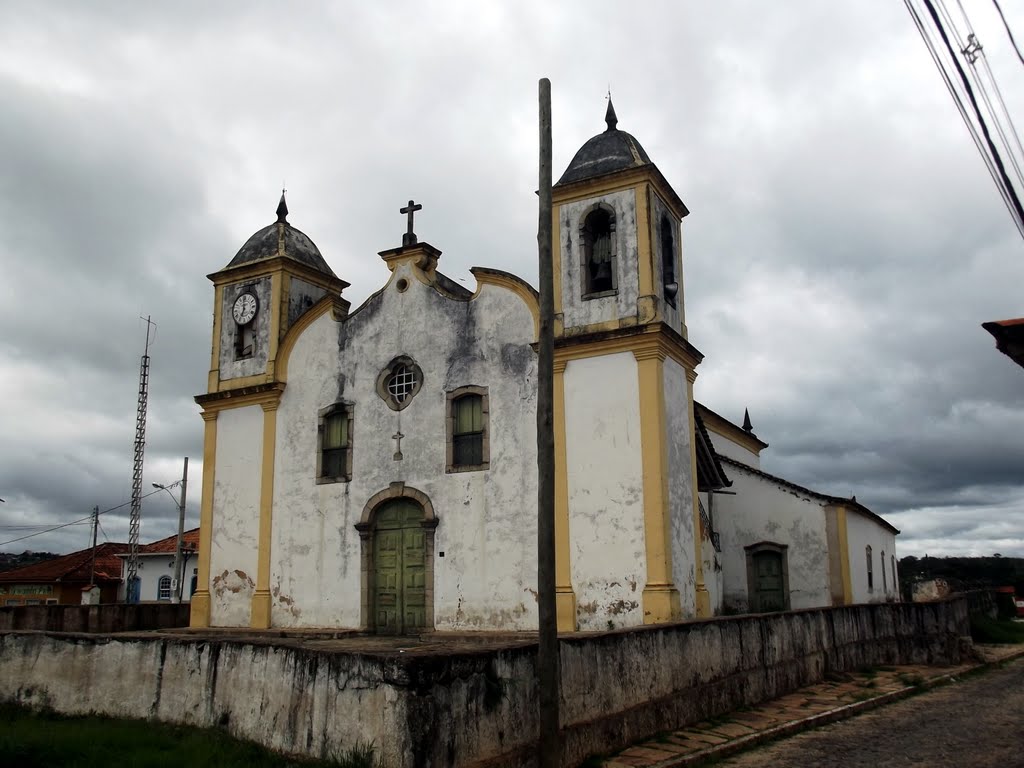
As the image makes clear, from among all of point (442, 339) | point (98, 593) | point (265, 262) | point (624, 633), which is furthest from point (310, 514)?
point (98, 593)

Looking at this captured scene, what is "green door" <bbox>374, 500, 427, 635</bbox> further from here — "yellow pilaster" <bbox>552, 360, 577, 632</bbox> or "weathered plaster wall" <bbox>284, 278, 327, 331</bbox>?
"weathered plaster wall" <bbox>284, 278, 327, 331</bbox>

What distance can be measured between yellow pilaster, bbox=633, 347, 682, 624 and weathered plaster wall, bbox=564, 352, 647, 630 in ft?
0.35

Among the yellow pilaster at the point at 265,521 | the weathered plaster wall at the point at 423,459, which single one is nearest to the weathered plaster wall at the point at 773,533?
the weathered plaster wall at the point at 423,459

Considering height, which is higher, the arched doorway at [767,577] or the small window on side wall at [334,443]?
the small window on side wall at [334,443]

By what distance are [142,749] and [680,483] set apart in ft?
30.2

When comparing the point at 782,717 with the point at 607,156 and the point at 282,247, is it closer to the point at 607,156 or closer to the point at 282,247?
the point at 607,156

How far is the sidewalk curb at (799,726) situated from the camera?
8.95 m

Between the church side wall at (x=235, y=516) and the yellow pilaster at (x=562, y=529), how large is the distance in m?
6.50

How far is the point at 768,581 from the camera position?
66.1ft

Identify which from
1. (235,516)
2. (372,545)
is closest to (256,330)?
(235,516)

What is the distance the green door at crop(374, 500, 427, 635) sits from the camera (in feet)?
52.5

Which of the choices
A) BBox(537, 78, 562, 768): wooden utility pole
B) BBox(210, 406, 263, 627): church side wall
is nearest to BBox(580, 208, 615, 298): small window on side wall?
BBox(537, 78, 562, 768): wooden utility pole

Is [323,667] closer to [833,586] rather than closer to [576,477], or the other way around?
[576,477]

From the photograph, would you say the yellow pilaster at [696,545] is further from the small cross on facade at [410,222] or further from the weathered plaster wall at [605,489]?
the small cross on facade at [410,222]
